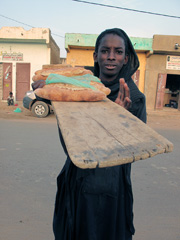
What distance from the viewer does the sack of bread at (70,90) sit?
119cm

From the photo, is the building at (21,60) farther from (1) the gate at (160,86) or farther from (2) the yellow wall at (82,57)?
(1) the gate at (160,86)

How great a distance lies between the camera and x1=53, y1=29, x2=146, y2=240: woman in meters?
1.11

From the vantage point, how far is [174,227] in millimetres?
2154

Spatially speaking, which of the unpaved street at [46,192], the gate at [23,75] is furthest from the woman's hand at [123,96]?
the gate at [23,75]

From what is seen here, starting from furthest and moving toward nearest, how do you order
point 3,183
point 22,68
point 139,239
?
point 22,68 → point 3,183 → point 139,239

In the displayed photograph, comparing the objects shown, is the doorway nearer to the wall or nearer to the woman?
the wall

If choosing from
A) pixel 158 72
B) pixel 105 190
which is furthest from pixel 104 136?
pixel 158 72

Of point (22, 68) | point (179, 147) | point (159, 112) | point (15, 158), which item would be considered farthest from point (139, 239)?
point (22, 68)

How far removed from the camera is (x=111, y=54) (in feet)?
4.35

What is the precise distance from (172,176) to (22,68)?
35.3 feet

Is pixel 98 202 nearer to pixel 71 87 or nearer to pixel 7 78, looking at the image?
pixel 71 87

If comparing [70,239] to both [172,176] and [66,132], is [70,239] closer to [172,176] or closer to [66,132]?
[66,132]

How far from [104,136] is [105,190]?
0.37m

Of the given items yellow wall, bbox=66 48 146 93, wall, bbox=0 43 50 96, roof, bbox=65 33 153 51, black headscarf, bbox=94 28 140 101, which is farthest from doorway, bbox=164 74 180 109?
black headscarf, bbox=94 28 140 101
